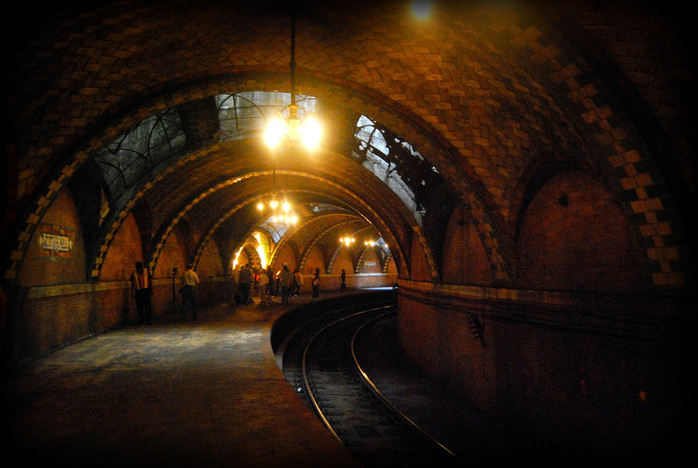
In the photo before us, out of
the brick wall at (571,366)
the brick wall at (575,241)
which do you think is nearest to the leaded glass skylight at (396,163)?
the brick wall at (571,366)

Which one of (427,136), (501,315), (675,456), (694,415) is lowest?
(675,456)

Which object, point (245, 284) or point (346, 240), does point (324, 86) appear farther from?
point (346, 240)

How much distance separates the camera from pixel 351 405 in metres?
8.61

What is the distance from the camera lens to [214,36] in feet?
19.5

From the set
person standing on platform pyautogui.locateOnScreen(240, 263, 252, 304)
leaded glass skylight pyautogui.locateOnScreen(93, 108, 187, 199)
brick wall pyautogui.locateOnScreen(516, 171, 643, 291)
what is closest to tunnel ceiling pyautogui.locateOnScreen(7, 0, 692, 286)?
leaded glass skylight pyautogui.locateOnScreen(93, 108, 187, 199)

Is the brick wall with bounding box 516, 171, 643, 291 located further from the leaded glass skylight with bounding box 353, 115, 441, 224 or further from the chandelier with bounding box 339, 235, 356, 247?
the chandelier with bounding box 339, 235, 356, 247

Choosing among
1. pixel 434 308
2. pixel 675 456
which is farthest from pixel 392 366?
pixel 675 456

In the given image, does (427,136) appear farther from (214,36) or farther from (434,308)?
(434,308)

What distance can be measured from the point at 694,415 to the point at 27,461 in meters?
6.32

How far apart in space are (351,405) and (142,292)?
7.10 metres

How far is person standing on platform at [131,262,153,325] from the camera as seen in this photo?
11578 millimetres

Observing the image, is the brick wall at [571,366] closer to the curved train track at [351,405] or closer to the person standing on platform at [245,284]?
the curved train track at [351,405]

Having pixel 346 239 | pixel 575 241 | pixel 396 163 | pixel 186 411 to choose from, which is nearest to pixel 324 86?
pixel 396 163

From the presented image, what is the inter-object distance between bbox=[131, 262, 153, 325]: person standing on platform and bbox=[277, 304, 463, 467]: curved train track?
406 centimetres
